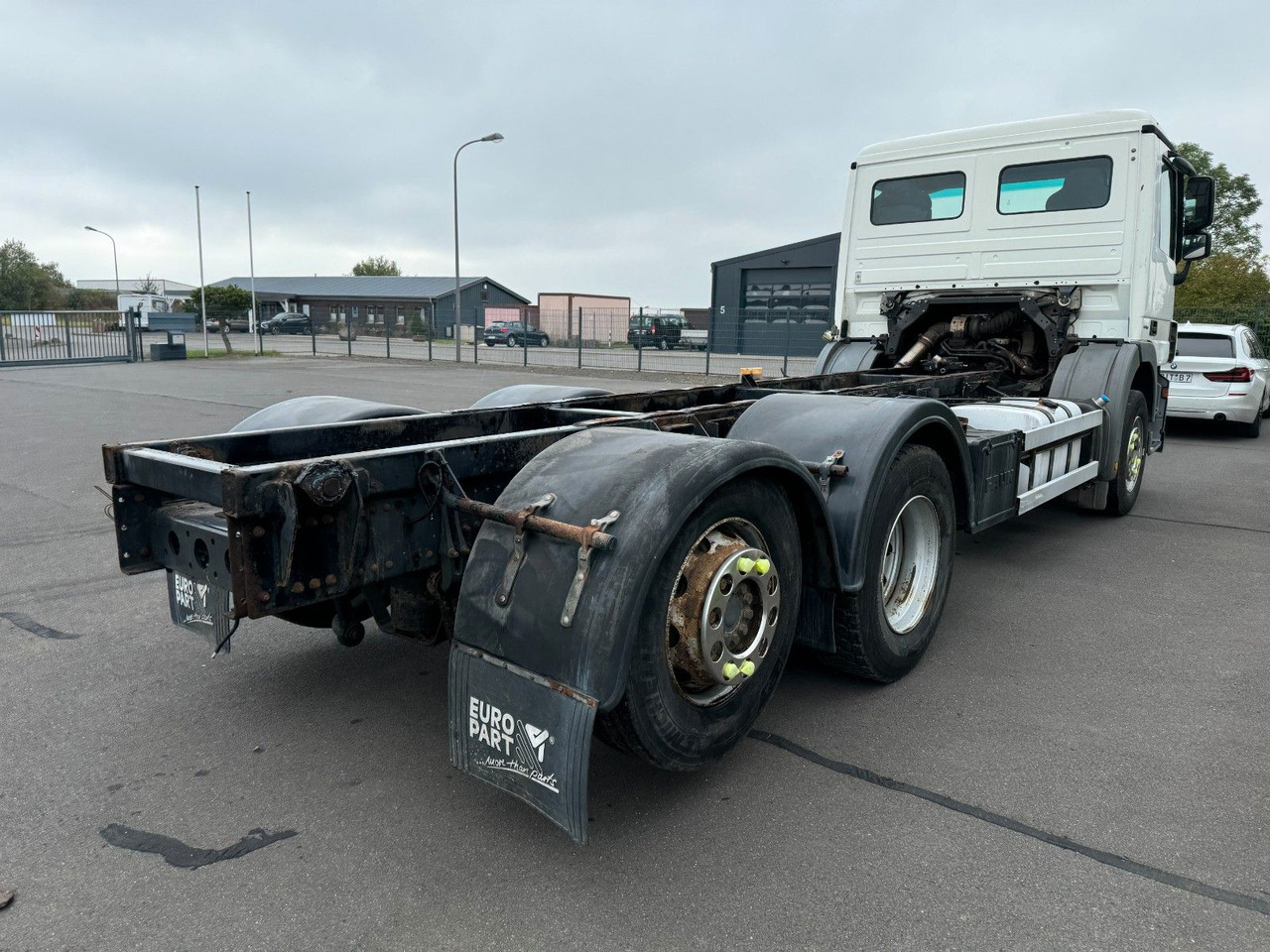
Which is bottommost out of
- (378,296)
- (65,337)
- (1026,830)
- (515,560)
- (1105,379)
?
(1026,830)

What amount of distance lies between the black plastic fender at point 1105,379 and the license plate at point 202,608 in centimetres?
569

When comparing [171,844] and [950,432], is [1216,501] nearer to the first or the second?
[950,432]

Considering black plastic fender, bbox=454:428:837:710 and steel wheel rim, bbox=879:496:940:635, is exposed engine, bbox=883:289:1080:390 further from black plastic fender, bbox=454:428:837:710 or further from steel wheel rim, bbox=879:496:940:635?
black plastic fender, bbox=454:428:837:710

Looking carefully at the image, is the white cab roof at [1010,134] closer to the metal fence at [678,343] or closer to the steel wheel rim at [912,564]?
the steel wheel rim at [912,564]

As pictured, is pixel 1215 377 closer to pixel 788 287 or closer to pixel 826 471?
pixel 826 471

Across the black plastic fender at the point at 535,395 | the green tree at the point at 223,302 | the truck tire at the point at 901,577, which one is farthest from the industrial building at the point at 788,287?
the green tree at the point at 223,302

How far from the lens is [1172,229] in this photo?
24.5 feet

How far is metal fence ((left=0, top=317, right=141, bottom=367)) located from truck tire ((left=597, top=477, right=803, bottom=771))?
28216 millimetres

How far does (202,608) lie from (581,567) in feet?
4.56

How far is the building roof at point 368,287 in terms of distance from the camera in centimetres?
7081

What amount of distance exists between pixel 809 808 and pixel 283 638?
270cm

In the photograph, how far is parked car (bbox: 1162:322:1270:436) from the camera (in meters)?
12.3

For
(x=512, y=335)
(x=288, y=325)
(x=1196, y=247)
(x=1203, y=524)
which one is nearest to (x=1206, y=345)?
(x=1196, y=247)

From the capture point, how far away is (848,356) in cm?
788
